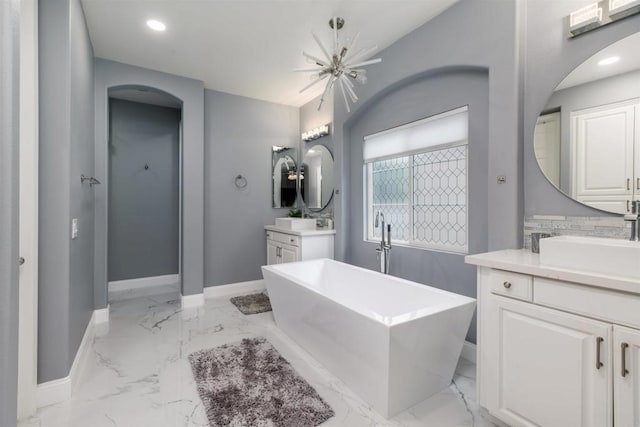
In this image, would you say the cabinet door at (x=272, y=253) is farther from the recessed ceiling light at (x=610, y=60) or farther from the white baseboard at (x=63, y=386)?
the recessed ceiling light at (x=610, y=60)

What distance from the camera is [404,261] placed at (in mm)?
2936

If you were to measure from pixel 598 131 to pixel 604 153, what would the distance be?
Answer: 5.1 inches

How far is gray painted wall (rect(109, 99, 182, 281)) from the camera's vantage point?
4.29 m

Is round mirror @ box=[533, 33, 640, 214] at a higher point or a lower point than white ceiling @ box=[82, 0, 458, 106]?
lower

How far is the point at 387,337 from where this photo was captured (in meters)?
1.53

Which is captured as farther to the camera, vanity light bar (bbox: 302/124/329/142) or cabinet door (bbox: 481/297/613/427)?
vanity light bar (bbox: 302/124/329/142)

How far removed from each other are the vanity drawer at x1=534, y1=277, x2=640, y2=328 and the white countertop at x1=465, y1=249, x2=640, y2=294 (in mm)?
39

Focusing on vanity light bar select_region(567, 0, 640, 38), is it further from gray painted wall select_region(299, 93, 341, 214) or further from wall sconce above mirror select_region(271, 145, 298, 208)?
wall sconce above mirror select_region(271, 145, 298, 208)

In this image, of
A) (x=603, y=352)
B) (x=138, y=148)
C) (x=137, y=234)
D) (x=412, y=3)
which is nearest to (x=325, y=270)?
(x=603, y=352)

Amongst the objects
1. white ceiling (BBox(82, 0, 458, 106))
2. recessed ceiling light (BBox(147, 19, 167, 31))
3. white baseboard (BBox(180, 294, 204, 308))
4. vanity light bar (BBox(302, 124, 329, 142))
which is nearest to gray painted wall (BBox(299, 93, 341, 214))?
vanity light bar (BBox(302, 124, 329, 142))

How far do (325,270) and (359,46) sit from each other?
2246 mm

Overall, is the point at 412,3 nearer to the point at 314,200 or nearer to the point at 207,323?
the point at 314,200

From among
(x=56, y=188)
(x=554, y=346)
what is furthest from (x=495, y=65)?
(x=56, y=188)

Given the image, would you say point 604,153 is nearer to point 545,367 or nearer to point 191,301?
point 545,367
